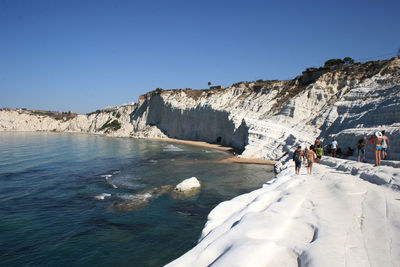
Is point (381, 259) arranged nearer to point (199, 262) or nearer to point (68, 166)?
point (199, 262)

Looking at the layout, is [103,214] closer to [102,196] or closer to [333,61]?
[102,196]

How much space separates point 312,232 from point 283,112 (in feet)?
101

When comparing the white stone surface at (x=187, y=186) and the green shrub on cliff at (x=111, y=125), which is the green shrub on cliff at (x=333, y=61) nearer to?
the white stone surface at (x=187, y=186)

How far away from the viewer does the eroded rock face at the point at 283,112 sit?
2035 centimetres

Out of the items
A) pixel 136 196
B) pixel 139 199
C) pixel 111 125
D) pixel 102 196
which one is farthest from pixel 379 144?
pixel 111 125

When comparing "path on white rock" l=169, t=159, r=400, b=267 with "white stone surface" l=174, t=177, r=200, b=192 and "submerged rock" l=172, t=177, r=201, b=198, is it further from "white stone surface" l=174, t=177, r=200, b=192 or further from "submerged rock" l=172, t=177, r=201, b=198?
"white stone surface" l=174, t=177, r=200, b=192

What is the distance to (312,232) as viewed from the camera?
5387 mm

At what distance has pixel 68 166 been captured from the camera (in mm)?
23625

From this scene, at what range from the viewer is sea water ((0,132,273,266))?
8102mm

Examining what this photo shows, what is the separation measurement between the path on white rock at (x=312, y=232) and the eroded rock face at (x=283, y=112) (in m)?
7.77

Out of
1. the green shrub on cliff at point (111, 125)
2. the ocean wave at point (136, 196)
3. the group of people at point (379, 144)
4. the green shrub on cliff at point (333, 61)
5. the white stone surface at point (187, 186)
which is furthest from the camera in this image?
the green shrub on cliff at point (111, 125)

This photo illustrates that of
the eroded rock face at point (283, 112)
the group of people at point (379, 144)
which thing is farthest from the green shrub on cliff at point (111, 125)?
the group of people at point (379, 144)

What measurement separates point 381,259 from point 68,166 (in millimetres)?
24858

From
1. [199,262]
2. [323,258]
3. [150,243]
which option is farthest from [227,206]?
[323,258]
